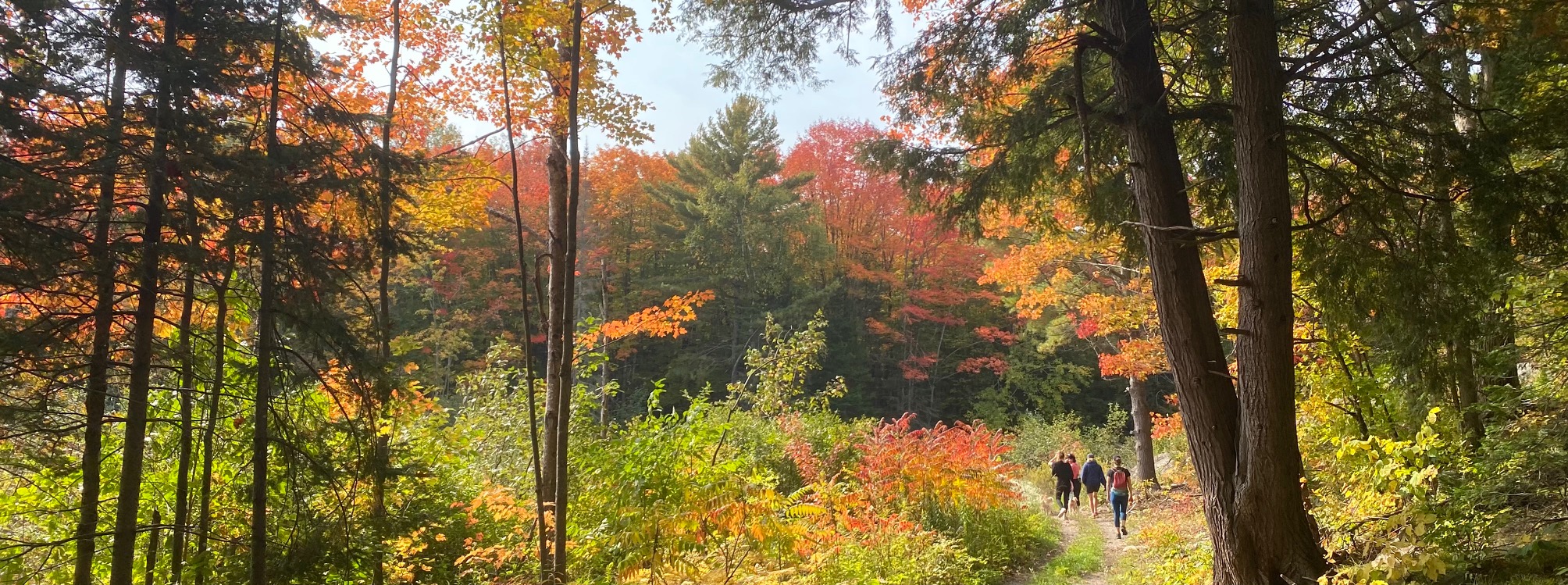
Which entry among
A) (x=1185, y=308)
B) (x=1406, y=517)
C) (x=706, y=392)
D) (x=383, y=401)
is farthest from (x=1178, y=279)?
(x=383, y=401)

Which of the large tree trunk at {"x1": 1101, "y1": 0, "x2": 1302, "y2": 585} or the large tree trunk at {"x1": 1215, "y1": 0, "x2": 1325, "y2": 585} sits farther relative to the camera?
the large tree trunk at {"x1": 1101, "y1": 0, "x2": 1302, "y2": 585}

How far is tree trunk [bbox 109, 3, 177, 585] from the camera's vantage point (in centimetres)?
344

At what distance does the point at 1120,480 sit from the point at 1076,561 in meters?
2.38

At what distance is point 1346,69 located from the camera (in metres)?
4.64

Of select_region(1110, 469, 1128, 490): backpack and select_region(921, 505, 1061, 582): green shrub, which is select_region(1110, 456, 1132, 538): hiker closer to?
select_region(1110, 469, 1128, 490): backpack

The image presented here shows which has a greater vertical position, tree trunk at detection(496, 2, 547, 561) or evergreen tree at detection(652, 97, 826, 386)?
evergreen tree at detection(652, 97, 826, 386)

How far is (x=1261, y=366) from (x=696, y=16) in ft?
16.1

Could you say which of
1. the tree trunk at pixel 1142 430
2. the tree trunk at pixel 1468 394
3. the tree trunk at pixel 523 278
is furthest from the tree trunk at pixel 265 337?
the tree trunk at pixel 1142 430

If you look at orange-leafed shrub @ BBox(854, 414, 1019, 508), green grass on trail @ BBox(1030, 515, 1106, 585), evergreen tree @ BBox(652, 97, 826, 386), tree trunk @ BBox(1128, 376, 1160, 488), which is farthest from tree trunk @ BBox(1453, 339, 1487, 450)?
evergreen tree @ BBox(652, 97, 826, 386)

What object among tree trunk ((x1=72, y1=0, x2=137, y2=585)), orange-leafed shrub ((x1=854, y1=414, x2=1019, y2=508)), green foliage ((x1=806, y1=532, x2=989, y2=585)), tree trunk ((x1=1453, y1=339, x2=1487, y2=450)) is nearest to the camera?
tree trunk ((x1=72, y1=0, x2=137, y2=585))

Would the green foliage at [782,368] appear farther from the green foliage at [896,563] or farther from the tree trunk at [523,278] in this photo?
the tree trunk at [523,278]

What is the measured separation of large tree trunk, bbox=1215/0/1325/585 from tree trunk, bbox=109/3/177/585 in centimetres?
576

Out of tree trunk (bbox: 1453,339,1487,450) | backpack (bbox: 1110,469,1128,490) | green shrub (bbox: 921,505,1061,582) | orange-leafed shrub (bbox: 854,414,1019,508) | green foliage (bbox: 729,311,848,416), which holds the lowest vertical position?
green shrub (bbox: 921,505,1061,582)

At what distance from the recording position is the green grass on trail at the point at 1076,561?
7883 millimetres
